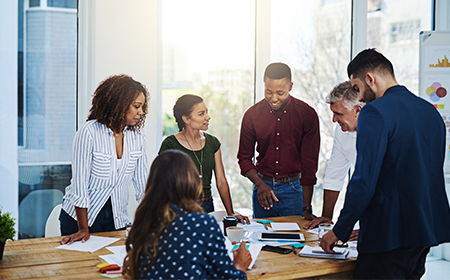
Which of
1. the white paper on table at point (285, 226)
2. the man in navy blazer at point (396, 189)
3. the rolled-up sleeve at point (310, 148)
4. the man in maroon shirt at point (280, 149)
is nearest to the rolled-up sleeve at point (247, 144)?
the man in maroon shirt at point (280, 149)

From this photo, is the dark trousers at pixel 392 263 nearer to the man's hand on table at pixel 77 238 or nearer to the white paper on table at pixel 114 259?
the white paper on table at pixel 114 259

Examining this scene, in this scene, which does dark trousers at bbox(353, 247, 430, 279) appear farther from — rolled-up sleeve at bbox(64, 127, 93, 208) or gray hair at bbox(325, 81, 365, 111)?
rolled-up sleeve at bbox(64, 127, 93, 208)

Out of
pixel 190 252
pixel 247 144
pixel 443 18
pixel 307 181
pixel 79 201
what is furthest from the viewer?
pixel 443 18

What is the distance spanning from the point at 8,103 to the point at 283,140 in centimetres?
214

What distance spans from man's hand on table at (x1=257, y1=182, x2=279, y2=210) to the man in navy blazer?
44.6 inches

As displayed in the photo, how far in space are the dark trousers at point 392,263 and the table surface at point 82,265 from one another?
10cm

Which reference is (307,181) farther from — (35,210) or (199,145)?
(35,210)

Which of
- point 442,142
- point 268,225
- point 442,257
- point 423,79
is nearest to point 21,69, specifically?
point 268,225

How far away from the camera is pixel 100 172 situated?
2.29 meters

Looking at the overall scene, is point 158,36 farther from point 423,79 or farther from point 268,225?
point 423,79

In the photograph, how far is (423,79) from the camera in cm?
397

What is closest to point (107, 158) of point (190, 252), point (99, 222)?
point (99, 222)

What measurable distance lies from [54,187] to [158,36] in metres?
1.54

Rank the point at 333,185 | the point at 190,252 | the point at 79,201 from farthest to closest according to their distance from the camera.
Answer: the point at 333,185 < the point at 79,201 < the point at 190,252
